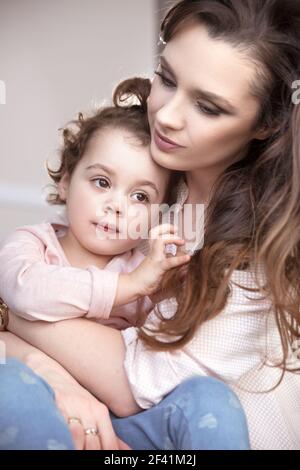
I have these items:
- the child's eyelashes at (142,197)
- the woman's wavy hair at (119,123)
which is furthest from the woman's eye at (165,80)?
the child's eyelashes at (142,197)

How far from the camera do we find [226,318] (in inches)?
46.1

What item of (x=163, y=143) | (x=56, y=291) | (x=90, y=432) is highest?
(x=163, y=143)

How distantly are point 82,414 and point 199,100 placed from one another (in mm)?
553

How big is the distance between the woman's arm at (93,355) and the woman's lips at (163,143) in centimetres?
33

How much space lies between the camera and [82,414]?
3.55 ft

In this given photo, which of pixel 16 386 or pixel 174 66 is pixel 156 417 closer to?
pixel 16 386

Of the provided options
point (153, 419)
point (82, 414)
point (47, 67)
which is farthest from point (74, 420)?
point (47, 67)

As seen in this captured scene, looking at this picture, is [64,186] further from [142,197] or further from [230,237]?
[230,237]

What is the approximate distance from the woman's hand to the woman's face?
0.42 metres

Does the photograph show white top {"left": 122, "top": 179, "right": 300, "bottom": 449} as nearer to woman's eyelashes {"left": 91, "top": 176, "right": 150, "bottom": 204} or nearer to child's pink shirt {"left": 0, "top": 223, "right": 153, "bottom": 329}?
child's pink shirt {"left": 0, "top": 223, "right": 153, "bottom": 329}

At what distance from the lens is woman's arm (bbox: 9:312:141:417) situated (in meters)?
1.16

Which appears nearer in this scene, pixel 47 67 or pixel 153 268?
pixel 153 268
